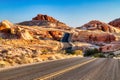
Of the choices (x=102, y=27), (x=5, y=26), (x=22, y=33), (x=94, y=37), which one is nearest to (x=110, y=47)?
(x=94, y=37)

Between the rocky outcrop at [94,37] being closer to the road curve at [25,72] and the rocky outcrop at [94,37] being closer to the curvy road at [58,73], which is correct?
the curvy road at [58,73]

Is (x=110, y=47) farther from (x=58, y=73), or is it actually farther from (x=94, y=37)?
(x=58, y=73)

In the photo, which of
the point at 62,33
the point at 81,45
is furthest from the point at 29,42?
the point at 62,33

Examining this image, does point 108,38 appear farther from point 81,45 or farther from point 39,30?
point 39,30

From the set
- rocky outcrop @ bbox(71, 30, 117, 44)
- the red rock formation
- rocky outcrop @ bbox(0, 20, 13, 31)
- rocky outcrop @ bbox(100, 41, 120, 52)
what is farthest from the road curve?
rocky outcrop @ bbox(71, 30, 117, 44)

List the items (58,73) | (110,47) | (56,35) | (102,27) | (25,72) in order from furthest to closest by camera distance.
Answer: (102,27)
(56,35)
(110,47)
(25,72)
(58,73)

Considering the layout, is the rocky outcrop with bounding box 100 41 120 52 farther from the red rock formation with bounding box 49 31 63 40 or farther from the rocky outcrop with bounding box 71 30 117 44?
the red rock formation with bounding box 49 31 63 40

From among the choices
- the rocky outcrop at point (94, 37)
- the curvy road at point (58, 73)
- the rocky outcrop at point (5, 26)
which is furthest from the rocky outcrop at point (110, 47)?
the curvy road at point (58, 73)

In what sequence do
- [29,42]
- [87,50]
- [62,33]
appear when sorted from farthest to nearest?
[62,33]
[87,50]
[29,42]

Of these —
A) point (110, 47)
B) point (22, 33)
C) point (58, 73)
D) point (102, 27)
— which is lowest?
point (110, 47)

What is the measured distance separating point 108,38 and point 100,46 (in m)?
13.2

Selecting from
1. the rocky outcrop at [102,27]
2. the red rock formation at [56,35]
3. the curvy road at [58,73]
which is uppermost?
the rocky outcrop at [102,27]

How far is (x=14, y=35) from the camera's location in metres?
105

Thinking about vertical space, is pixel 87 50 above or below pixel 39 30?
below
